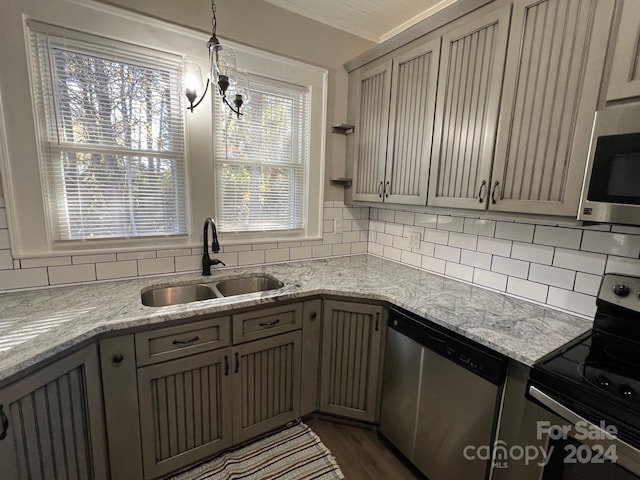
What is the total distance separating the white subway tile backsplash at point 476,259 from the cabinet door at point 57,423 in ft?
6.87

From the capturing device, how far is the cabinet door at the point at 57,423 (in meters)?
1.00

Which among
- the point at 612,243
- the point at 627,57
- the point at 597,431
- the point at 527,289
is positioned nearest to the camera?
the point at 597,431

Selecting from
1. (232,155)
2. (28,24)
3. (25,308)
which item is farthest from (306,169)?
(25,308)

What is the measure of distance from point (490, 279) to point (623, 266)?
2.00 ft

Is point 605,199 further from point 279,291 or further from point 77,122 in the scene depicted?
point 77,122

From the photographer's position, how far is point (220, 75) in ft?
4.77

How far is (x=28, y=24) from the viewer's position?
56.9 inches

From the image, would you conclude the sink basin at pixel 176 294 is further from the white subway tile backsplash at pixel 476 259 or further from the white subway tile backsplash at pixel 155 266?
the white subway tile backsplash at pixel 476 259

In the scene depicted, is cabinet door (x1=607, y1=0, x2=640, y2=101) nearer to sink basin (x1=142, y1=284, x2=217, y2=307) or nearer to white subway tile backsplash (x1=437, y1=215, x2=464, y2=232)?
white subway tile backsplash (x1=437, y1=215, x2=464, y2=232)

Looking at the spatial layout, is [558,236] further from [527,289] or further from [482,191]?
[482,191]

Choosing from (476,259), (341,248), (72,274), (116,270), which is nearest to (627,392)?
(476,259)

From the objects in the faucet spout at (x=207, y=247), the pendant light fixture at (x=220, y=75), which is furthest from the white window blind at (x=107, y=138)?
the faucet spout at (x=207, y=247)

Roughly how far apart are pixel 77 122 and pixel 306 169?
1.42 meters

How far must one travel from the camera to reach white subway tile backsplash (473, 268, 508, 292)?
1.78 meters
